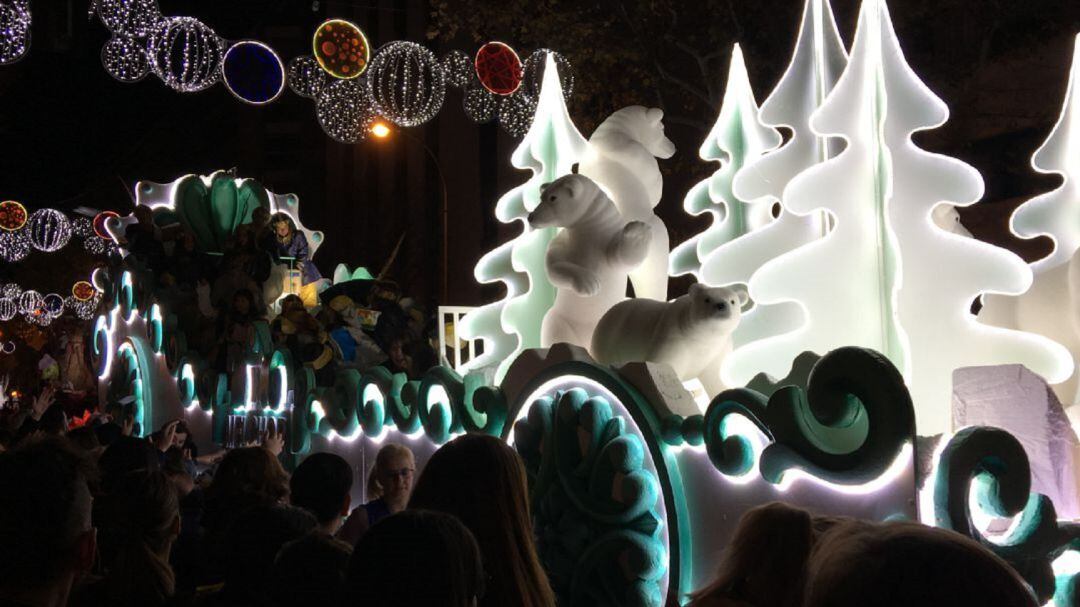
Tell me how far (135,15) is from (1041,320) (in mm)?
6797

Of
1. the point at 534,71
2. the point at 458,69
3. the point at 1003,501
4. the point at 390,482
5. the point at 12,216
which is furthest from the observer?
the point at 12,216

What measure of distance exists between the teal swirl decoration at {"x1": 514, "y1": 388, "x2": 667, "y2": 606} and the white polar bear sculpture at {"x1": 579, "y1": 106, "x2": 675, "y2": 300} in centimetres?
157

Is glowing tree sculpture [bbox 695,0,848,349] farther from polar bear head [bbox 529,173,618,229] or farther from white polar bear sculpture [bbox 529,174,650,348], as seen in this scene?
polar bear head [bbox 529,173,618,229]

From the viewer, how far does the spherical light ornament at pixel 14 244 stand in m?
17.9

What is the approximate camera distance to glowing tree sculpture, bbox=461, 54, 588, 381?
7.09m

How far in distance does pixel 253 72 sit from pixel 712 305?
5.45 meters

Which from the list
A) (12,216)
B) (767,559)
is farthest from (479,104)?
(12,216)

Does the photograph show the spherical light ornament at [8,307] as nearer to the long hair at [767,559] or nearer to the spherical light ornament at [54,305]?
the spherical light ornament at [54,305]

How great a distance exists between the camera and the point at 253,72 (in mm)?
9117

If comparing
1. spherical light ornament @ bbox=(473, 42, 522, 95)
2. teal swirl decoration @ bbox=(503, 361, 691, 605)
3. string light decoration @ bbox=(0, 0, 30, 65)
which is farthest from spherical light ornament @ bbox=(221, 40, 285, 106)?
teal swirl decoration @ bbox=(503, 361, 691, 605)

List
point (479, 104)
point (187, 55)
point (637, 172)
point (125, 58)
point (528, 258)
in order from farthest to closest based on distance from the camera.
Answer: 1. point (479, 104)
2. point (187, 55)
3. point (125, 58)
4. point (528, 258)
5. point (637, 172)

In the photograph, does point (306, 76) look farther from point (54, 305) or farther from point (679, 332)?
point (54, 305)

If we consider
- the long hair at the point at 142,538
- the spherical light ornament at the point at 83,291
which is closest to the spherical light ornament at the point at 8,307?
the spherical light ornament at the point at 83,291

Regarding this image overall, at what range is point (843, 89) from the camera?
5098 mm
